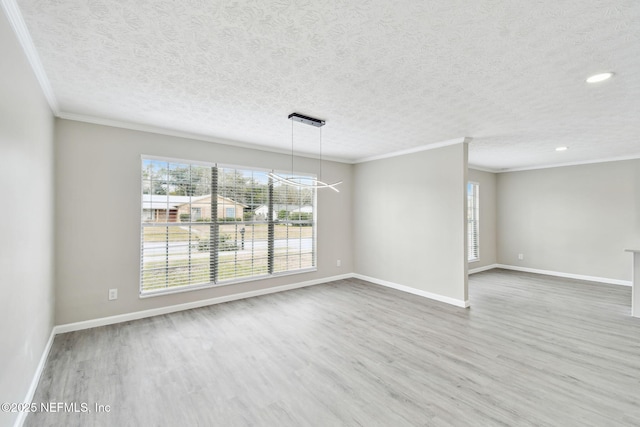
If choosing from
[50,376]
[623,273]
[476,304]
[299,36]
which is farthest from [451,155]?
[50,376]

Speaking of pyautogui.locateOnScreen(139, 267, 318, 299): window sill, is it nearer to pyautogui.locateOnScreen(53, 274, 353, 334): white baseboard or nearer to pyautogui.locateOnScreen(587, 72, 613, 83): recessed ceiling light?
pyautogui.locateOnScreen(53, 274, 353, 334): white baseboard

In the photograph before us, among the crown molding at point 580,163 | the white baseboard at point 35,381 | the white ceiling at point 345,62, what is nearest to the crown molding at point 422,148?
the white ceiling at point 345,62

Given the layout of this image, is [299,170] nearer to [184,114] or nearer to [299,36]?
[184,114]

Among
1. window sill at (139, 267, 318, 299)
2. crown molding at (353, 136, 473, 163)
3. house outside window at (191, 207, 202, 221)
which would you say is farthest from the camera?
crown molding at (353, 136, 473, 163)

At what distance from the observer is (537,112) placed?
323cm

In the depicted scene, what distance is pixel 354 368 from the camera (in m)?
2.63

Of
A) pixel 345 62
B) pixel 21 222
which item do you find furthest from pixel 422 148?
pixel 21 222

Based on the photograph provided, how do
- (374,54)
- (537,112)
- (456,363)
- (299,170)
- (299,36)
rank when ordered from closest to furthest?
(299,36), (374,54), (456,363), (537,112), (299,170)

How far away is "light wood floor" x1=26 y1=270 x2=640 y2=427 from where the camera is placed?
6.66ft

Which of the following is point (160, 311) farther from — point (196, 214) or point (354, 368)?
point (354, 368)

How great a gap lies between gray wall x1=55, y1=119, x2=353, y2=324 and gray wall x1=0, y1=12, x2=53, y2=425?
21.9 inches

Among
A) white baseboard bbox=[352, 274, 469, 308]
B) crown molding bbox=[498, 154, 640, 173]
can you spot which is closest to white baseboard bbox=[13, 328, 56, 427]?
white baseboard bbox=[352, 274, 469, 308]

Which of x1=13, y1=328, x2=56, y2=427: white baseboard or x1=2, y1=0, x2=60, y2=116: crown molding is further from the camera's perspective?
x1=13, y1=328, x2=56, y2=427: white baseboard

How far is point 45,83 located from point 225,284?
10.4 ft
